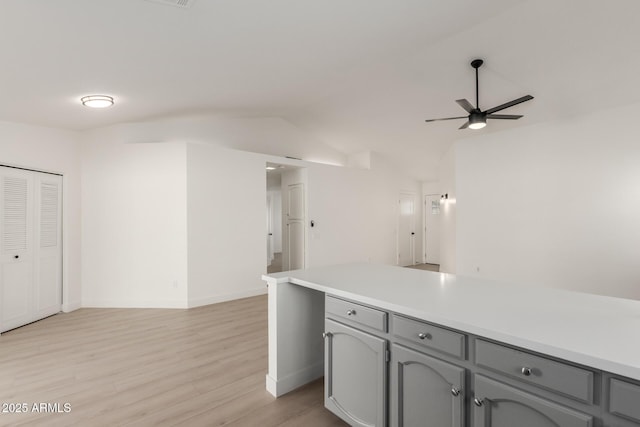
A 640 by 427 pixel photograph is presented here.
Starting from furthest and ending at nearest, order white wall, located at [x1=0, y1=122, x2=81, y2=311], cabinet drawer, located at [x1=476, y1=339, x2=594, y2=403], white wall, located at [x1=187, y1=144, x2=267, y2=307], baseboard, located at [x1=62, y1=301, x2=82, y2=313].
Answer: white wall, located at [x1=187, y1=144, x2=267, y2=307] → baseboard, located at [x1=62, y1=301, x2=82, y2=313] → white wall, located at [x1=0, y1=122, x2=81, y2=311] → cabinet drawer, located at [x1=476, y1=339, x2=594, y2=403]

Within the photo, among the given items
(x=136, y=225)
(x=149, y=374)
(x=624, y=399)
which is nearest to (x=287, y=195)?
(x=136, y=225)

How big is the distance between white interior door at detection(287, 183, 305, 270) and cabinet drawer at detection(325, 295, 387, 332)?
4560mm

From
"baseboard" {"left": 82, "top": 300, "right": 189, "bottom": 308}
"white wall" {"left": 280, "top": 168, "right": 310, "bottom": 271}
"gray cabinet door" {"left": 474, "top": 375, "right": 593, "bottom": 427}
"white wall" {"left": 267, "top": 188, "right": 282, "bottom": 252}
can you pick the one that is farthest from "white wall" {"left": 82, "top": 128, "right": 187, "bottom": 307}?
"white wall" {"left": 267, "top": 188, "right": 282, "bottom": 252}

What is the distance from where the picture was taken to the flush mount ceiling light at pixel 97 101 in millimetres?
3575

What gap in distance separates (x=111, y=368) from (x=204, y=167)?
9.97 feet

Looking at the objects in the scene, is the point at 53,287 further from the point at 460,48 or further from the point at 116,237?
the point at 460,48

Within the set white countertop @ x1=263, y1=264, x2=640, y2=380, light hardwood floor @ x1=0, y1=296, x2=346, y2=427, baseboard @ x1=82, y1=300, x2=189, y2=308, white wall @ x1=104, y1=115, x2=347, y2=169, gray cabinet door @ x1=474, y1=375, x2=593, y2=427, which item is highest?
white wall @ x1=104, y1=115, x2=347, y2=169

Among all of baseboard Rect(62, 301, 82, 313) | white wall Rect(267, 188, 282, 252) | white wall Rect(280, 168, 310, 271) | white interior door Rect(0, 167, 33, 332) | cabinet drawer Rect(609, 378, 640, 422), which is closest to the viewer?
cabinet drawer Rect(609, 378, 640, 422)

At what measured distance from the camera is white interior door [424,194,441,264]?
9.07 m

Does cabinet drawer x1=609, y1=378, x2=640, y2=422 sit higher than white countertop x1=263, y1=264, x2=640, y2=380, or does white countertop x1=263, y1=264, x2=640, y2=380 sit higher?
white countertop x1=263, y1=264, x2=640, y2=380

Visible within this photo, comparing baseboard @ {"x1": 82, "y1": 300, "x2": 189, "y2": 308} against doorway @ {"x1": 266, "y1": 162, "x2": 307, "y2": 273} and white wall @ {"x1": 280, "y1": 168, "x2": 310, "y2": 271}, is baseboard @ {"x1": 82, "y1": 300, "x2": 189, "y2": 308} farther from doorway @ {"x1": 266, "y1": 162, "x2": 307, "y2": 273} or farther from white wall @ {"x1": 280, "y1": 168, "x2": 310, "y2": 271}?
white wall @ {"x1": 280, "y1": 168, "x2": 310, "y2": 271}

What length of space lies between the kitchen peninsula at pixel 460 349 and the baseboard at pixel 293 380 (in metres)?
0.01

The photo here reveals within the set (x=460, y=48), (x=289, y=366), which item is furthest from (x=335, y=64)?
(x=289, y=366)

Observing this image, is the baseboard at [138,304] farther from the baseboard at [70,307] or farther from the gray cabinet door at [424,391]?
the gray cabinet door at [424,391]
